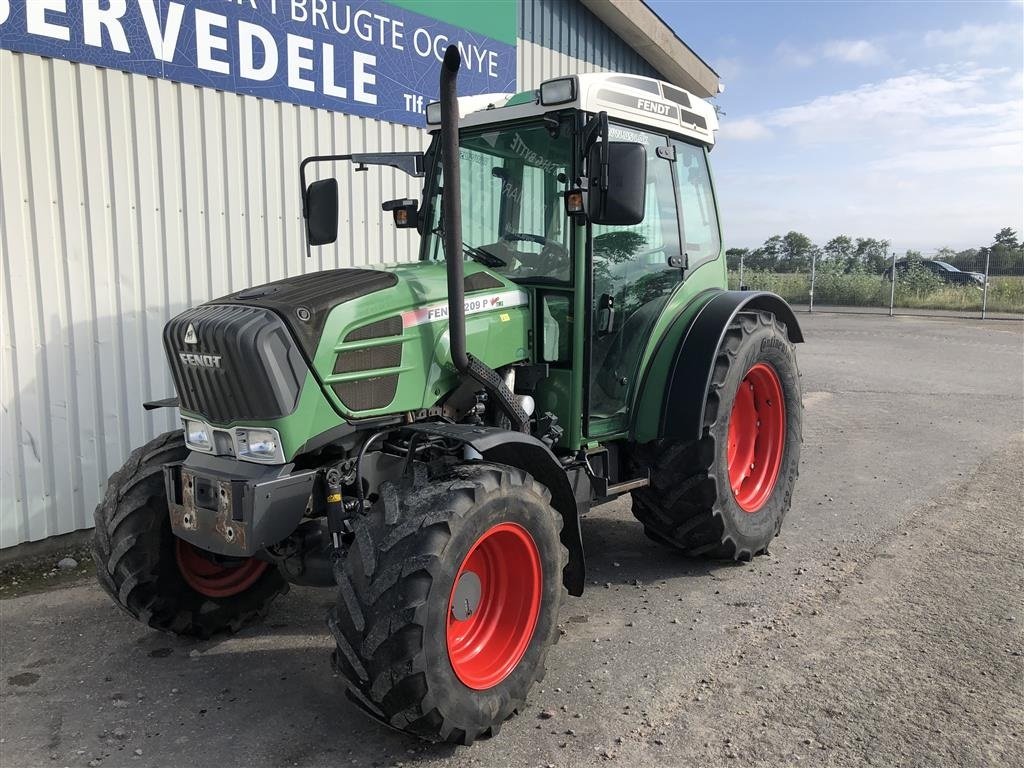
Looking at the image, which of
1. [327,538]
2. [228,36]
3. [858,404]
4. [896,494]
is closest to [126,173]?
[228,36]

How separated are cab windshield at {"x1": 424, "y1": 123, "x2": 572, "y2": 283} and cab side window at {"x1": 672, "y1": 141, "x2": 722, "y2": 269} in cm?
100

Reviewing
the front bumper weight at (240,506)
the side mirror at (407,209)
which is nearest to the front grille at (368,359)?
the front bumper weight at (240,506)

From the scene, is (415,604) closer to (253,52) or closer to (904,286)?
(253,52)

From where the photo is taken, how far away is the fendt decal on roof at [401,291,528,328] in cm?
329

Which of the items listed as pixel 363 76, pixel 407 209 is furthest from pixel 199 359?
pixel 363 76

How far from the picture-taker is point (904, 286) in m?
23.6

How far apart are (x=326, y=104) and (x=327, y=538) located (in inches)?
159

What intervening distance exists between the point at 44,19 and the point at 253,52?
1.34 metres

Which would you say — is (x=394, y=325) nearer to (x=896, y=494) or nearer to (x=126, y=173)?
(x=126, y=173)

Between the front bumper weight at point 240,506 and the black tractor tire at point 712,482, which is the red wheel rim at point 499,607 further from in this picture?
the black tractor tire at point 712,482

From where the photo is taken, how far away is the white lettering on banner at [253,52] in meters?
5.46

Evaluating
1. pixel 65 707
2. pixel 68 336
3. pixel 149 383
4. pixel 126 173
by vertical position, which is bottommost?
pixel 65 707

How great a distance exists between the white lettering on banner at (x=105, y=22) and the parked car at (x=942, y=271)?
22.3 meters

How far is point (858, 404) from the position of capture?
9.25m
